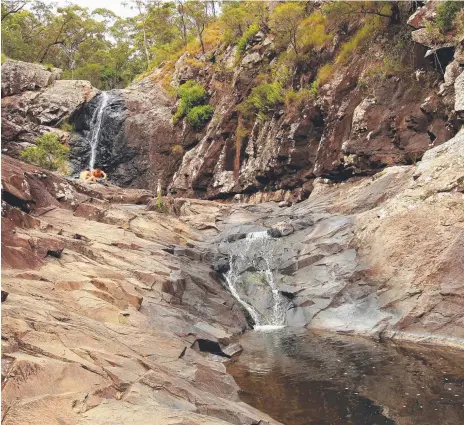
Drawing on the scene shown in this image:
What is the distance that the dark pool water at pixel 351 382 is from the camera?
8117 mm

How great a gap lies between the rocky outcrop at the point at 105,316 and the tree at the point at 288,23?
1671 centimetres

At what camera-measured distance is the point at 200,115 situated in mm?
37969

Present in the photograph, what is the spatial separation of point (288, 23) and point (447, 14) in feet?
43.3

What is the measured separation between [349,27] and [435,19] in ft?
28.8

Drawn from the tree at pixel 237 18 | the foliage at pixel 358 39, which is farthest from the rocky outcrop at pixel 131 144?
the foliage at pixel 358 39

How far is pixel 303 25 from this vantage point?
1258 inches

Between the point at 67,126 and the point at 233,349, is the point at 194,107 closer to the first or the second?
the point at 67,126

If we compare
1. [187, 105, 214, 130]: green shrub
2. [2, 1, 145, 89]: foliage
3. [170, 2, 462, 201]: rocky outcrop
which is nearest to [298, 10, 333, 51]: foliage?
[170, 2, 462, 201]: rocky outcrop

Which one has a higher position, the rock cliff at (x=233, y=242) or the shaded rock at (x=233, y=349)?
the rock cliff at (x=233, y=242)

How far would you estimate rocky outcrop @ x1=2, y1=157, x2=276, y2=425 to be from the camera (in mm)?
6430

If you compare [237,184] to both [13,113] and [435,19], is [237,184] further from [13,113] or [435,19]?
[13,113]

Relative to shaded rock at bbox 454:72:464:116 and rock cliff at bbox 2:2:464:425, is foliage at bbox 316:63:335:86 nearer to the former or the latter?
rock cliff at bbox 2:2:464:425

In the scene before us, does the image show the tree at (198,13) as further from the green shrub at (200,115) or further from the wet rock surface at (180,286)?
the wet rock surface at (180,286)

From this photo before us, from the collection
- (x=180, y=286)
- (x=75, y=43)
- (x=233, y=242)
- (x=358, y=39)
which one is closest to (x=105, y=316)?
(x=180, y=286)
